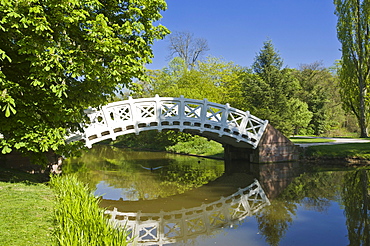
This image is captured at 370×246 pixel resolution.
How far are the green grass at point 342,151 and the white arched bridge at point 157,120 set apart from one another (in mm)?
3939

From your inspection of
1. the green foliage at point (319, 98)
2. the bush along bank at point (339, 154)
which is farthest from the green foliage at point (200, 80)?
the bush along bank at point (339, 154)

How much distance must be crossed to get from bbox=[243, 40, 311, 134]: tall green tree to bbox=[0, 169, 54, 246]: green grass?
16.9 metres

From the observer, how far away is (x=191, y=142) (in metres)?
26.4

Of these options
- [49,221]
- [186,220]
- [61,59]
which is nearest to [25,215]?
[49,221]

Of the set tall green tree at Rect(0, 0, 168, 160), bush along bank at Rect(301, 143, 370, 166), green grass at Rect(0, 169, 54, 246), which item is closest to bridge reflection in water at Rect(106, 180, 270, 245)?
green grass at Rect(0, 169, 54, 246)

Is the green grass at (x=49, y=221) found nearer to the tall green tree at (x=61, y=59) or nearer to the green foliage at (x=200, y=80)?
the tall green tree at (x=61, y=59)

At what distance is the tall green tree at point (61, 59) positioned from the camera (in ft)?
21.7

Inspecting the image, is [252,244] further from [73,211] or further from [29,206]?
[29,206]

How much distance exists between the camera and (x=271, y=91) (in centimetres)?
2242

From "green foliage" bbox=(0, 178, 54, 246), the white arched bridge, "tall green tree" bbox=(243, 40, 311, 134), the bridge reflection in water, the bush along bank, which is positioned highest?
"tall green tree" bbox=(243, 40, 311, 134)

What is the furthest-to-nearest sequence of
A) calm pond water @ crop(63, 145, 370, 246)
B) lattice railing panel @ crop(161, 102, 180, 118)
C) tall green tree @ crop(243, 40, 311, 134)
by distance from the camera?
1. tall green tree @ crop(243, 40, 311, 134)
2. lattice railing panel @ crop(161, 102, 180, 118)
3. calm pond water @ crop(63, 145, 370, 246)

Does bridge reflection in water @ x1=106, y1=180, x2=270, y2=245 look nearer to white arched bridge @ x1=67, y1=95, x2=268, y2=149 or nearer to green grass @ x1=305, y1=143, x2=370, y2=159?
white arched bridge @ x1=67, y1=95, x2=268, y2=149

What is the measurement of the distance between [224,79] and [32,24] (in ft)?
95.3

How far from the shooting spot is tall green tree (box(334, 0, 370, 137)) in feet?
83.0
